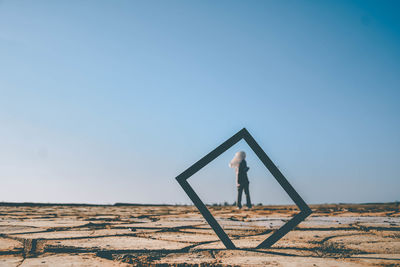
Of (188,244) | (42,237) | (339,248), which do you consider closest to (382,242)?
(339,248)

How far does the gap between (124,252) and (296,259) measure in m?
0.83

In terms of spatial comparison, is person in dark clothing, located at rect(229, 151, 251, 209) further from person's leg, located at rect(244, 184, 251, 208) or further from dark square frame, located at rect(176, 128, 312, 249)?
dark square frame, located at rect(176, 128, 312, 249)

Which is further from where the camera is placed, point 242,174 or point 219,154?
point 242,174

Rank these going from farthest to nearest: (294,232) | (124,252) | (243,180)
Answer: (243,180)
(294,232)
(124,252)

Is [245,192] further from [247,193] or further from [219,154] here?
[219,154]

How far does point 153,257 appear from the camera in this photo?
1.48 metres

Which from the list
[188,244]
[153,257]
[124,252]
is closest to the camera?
[153,257]

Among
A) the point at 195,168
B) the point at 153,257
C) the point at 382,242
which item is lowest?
the point at 382,242

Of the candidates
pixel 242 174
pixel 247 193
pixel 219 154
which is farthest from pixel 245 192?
pixel 219 154

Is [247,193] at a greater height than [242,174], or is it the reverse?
[242,174]

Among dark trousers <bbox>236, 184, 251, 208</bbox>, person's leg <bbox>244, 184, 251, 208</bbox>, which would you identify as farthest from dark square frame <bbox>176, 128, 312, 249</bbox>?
person's leg <bbox>244, 184, 251, 208</bbox>

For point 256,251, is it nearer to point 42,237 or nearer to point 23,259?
point 23,259

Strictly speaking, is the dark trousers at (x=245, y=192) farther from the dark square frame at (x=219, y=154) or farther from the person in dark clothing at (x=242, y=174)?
the dark square frame at (x=219, y=154)

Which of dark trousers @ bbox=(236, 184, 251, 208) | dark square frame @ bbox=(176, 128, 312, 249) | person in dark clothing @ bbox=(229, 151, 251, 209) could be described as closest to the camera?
dark square frame @ bbox=(176, 128, 312, 249)
